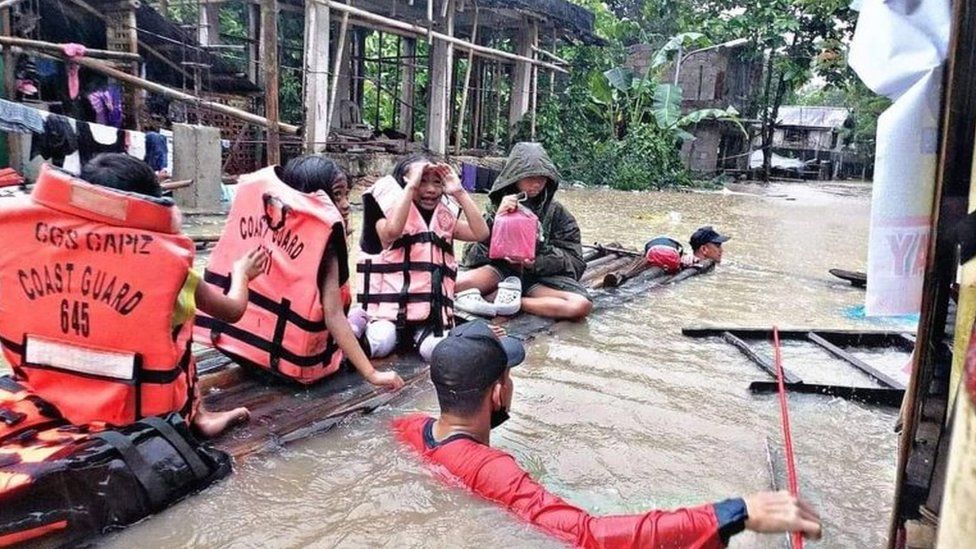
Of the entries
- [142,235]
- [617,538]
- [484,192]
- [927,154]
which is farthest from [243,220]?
[484,192]

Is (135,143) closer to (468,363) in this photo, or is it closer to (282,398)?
(282,398)

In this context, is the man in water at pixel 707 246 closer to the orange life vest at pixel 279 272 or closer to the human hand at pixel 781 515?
the orange life vest at pixel 279 272

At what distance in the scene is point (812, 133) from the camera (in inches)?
1474

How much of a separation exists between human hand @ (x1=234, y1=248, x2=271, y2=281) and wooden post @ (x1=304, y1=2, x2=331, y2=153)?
846 cm

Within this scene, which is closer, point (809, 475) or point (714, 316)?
point (809, 475)

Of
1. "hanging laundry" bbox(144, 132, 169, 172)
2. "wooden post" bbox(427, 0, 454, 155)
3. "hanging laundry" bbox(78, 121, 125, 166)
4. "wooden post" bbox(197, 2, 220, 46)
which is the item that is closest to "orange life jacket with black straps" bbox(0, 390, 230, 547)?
"hanging laundry" bbox(78, 121, 125, 166)

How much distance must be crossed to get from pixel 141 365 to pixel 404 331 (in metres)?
1.86

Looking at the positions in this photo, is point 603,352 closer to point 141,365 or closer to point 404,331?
point 404,331

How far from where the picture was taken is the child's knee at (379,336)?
4047 millimetres

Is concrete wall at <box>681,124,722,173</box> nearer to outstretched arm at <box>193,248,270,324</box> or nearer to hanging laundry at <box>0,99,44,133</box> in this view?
hanging laundry at <box>0,99,44,133</box>

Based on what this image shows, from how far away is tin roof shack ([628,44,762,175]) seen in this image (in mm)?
24344

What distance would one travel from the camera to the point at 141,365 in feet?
8.20

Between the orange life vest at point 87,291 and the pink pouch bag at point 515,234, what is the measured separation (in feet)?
9.23

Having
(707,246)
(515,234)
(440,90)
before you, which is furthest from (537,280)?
(440,90)
